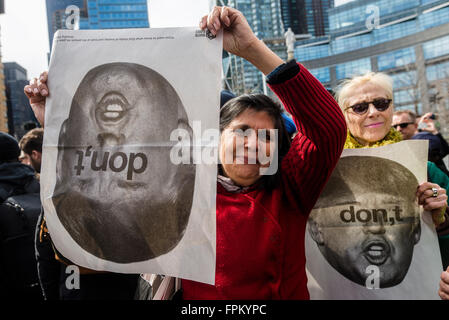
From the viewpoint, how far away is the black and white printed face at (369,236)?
1.47 m

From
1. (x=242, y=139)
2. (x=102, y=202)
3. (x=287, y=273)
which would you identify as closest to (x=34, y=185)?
(x=102, y=202)

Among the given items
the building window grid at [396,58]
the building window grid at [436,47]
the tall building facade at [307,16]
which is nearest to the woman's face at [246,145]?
the building window grid at [436,47]

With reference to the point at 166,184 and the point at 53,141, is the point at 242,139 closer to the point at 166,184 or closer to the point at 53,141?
the point at 166,184

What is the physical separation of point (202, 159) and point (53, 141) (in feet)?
2.02

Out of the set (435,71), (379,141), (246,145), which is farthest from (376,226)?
(435,71)

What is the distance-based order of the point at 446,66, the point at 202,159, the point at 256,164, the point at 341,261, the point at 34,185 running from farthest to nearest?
1. the point at 446,66
2. the point at 34,185
3. the point at 341,261
4. the point at 256,164
5. the point at 202,159

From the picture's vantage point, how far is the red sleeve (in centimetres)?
117

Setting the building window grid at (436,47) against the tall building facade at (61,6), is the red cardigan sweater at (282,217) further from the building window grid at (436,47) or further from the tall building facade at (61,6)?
the building window grid at (436,47)

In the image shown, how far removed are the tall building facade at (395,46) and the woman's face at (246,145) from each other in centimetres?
3863

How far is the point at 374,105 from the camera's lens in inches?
65.7

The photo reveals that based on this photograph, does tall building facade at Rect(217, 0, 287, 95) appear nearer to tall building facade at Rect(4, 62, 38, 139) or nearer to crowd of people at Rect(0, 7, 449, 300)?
crowd of people at Rect(0, 7, 449, 300)

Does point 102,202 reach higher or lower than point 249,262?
higher

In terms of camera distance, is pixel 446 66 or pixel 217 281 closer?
pixel 217 281

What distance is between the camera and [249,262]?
1.21m
